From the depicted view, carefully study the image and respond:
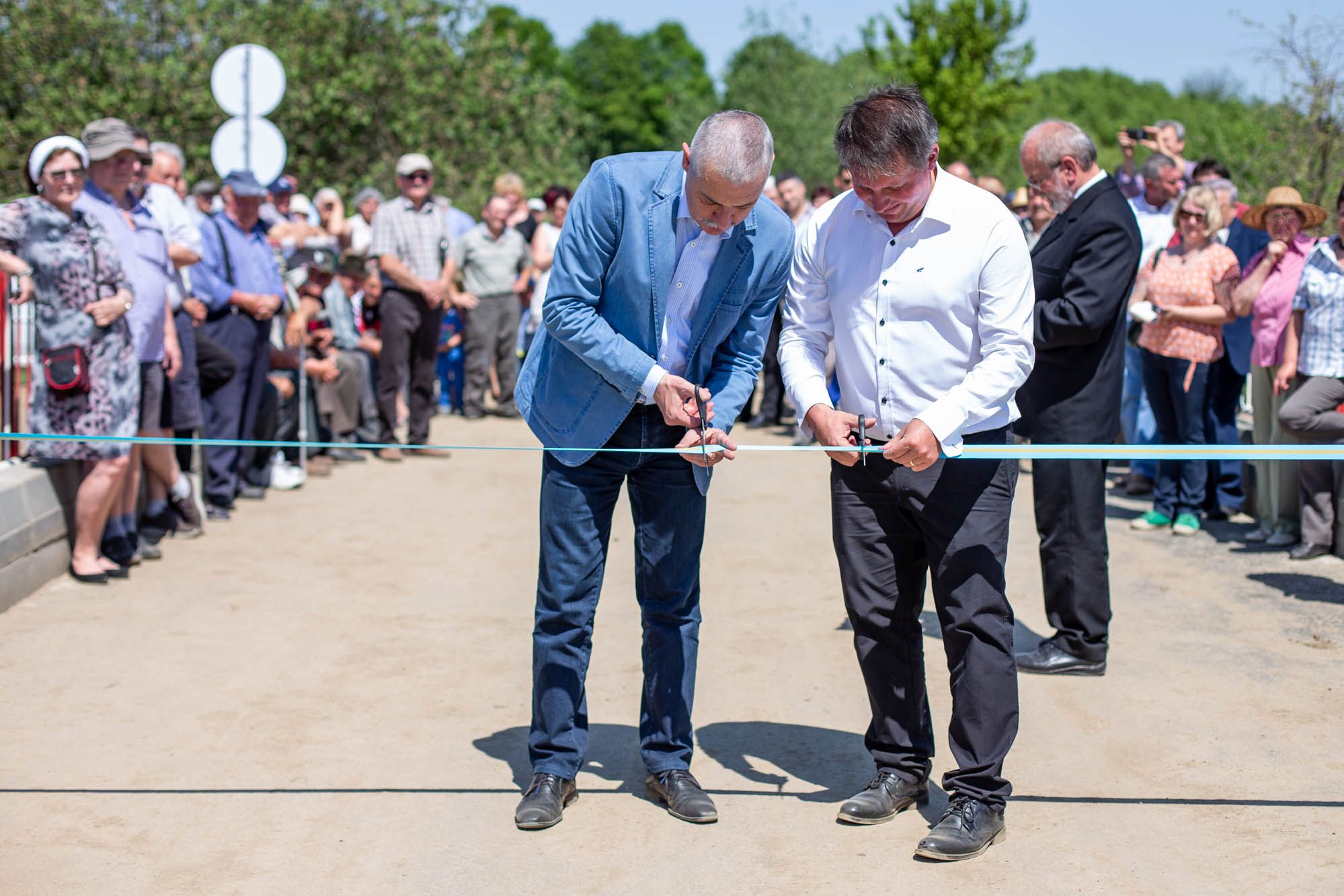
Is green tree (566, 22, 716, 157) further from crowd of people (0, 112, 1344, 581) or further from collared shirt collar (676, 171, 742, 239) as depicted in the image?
collared shirt collar (676, 171, 742, 239)

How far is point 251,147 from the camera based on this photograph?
12.0 m

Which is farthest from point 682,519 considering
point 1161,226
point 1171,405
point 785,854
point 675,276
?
point 1161,226

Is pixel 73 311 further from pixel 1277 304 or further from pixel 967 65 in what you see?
pixel 967 65

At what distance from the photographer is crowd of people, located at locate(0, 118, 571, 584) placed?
729 cm

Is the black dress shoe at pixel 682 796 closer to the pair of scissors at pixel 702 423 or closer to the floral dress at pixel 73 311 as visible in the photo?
the pair of scissors at pixel 702 423

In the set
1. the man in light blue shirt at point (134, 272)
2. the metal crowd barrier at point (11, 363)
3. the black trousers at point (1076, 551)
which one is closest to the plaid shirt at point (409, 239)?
the man in light blue shirt at point (134, 272)

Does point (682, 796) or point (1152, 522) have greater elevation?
point (1152, 522)

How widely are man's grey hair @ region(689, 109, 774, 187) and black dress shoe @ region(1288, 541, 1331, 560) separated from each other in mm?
5763

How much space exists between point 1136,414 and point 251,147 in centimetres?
747

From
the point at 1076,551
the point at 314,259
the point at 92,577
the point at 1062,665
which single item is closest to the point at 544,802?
the point at 1062,665

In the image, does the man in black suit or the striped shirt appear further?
the striped shirt

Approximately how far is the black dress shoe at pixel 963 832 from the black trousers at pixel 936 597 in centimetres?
4

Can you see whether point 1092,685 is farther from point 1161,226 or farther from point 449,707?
point 1161,226

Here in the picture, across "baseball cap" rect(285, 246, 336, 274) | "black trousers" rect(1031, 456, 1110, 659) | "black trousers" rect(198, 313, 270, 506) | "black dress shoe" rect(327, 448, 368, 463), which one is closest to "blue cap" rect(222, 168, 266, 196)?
"black trousers" rect(198, 313, 270, 506)
